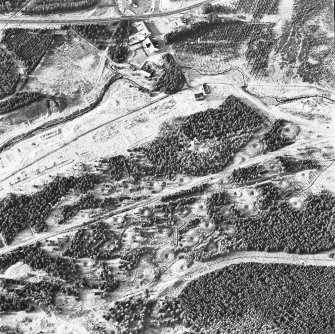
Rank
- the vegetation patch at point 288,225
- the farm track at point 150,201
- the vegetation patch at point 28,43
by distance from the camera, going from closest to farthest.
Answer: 1. the vegetation patch at point 288,225
2. the farm track at point 150,201
3. the vegetation patch at point 28,43

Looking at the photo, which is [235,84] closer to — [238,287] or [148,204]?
[148,204]

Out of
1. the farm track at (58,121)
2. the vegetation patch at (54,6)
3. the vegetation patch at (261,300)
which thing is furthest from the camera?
the vegetation patch at (54,6)

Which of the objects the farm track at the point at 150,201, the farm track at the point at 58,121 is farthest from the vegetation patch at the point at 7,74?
the farm track at the point at 150,201

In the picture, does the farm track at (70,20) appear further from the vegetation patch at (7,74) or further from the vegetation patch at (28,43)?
the vegetation patch at (7,74)

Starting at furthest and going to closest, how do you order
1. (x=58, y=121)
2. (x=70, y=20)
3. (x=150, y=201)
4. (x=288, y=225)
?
(x=70, y=20), (x=58, y=121), (x=150, y=201), (x=288, y=225)

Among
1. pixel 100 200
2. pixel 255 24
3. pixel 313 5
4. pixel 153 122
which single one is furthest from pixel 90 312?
pixel 313 5

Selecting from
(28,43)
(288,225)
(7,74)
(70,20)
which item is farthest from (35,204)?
(288,225)

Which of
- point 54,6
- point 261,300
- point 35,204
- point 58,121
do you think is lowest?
point 261,300

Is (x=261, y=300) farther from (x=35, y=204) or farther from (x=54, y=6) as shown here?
(x=54, y=6)

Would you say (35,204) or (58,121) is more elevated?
(58,121)

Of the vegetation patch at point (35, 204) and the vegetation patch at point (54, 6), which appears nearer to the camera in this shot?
the vegetation patch at point (35, 204)

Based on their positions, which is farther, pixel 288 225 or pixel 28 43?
pixel 28 43
